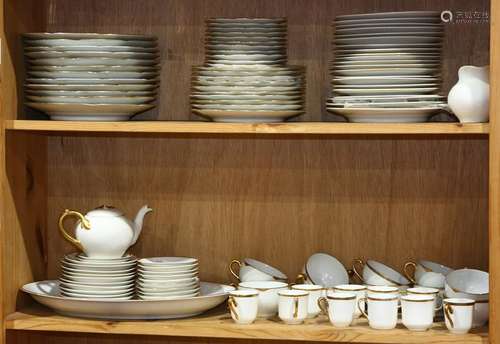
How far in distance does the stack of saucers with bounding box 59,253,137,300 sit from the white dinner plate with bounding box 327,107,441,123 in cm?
53

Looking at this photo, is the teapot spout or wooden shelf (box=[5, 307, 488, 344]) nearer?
wooden shelf (box=[5, 307, 488, 344])

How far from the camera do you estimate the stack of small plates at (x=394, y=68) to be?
1.90 m

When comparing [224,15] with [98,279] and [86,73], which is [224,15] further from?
[98,279]

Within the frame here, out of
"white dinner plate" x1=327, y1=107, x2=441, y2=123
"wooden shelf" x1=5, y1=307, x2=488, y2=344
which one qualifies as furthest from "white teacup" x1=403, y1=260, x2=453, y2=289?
"white dinner plate" x1=327, y1=107, x2=441, y2=123

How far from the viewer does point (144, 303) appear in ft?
6.39

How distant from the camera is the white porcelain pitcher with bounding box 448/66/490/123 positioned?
1.86 metres

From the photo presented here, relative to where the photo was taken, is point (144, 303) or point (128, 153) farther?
point (128, 153)

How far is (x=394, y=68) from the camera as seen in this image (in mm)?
1911

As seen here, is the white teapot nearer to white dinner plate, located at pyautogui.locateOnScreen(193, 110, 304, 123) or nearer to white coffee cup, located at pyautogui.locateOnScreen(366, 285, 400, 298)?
white dinner plate, located at pyautogui.locateOnScreen(193, 110, 304, 123)

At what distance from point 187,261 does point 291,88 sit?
16.1 inches

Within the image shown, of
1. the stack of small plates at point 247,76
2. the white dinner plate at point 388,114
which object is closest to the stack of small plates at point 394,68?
the white dinner plate at point 388,114

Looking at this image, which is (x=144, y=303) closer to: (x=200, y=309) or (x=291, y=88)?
(x=200, y=309)

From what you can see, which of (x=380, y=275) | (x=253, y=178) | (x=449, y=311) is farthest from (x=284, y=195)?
(x=449, y=311)

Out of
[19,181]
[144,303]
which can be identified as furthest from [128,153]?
[144,303]
